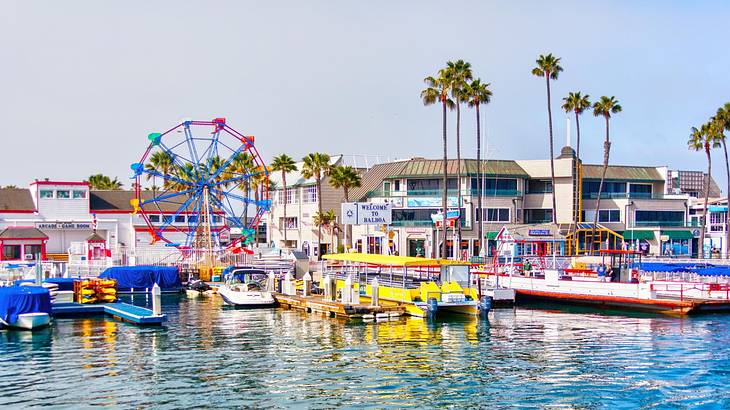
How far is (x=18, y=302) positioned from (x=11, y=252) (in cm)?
3950

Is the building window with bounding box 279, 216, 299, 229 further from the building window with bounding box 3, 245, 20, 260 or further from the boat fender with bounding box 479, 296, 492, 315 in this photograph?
the boat fender with bounding box 479, 296, 492, 315

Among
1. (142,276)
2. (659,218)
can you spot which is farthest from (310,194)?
(659,218)

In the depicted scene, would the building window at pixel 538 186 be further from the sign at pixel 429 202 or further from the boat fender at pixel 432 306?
the boat fender at pixel 432 306

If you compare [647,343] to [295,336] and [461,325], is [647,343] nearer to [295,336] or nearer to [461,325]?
[461,325]

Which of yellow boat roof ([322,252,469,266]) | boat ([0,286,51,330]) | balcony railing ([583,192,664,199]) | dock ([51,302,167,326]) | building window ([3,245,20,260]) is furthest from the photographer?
balcony railing ([583,192,664,199])

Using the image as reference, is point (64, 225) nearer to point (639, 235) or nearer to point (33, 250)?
point (33, 250)

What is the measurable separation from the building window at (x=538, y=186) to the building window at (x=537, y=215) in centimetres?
216

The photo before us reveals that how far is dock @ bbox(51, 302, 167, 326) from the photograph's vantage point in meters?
45.3

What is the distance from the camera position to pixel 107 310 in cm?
4912

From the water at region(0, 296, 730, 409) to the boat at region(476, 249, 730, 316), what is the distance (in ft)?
9.64

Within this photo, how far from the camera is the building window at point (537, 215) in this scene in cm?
9650

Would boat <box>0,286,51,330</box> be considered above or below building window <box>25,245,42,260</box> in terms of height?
below

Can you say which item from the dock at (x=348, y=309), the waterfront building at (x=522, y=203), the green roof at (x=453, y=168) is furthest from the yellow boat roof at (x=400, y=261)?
the green roof at (x=453, y=168)

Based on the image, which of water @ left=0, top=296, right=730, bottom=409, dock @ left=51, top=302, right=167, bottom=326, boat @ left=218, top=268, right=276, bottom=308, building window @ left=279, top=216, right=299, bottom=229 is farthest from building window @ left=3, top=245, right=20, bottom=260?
water @ left=0, top=296, right=730, bottom=409
